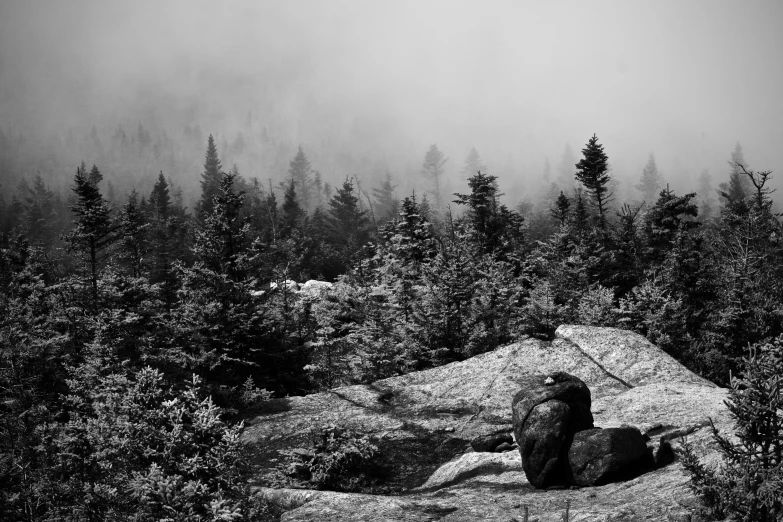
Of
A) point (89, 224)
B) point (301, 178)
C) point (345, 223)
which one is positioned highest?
point (301, 178)

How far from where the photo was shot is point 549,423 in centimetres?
1059

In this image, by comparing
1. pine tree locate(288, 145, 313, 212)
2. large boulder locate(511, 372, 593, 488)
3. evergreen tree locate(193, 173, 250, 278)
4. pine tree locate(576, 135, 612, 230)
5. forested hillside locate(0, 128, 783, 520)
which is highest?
pine tree locate(288, 145, 313, 212)

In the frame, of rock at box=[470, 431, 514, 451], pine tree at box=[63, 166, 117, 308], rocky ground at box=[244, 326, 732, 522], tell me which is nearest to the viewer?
rocky ground at box=[244, 326, 732, 522]

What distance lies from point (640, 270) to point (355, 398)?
32.6 metres

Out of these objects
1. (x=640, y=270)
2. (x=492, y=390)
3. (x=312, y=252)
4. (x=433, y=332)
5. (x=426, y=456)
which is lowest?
(x=426, y=456)

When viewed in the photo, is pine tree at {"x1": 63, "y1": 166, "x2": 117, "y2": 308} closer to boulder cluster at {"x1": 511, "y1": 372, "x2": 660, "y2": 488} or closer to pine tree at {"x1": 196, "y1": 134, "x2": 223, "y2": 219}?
boulder cluster at {"x1": 511, "y1": 372, "x2": 660, "y2": 488}

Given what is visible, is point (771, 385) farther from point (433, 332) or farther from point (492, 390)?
point (433, 332)

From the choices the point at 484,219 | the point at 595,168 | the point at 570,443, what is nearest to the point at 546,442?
the point at 570,443

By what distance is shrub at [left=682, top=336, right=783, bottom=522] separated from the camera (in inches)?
230

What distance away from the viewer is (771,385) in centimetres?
617

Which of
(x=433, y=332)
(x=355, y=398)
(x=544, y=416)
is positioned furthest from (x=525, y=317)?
(x=544, y=416)

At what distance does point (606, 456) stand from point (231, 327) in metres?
18.5

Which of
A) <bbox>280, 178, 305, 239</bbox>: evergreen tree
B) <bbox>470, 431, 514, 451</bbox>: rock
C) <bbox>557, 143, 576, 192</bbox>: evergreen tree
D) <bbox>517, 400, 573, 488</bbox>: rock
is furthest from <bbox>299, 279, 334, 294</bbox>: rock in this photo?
<bbox>557, 143, 576, 192</bbox>: evergreen tree

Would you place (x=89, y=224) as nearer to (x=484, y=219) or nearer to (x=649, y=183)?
(x=484, y=219)
